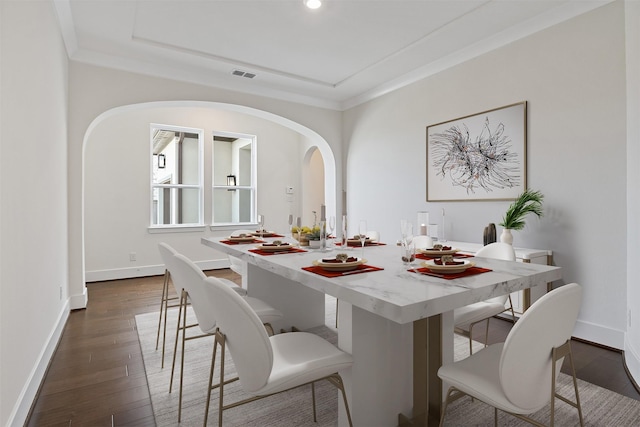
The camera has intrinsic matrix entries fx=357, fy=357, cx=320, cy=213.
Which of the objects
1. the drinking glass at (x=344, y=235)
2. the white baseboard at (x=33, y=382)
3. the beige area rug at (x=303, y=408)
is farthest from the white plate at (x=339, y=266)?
the white baseboard at (x=33, y=382)

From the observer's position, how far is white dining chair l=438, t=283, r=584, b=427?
1.06 meters

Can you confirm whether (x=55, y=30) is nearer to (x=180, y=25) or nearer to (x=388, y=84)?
(x=180, y=25)

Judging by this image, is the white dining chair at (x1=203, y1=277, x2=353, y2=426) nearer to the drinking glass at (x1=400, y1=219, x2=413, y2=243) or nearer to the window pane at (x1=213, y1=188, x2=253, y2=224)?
the drinking glass at (x1=400, y1=219, x2=413, y2=243)

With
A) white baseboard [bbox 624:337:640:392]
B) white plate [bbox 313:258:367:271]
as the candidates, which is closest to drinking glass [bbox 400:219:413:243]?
white plate [bbox 313:258:367:271]

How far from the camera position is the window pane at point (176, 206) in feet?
19.0

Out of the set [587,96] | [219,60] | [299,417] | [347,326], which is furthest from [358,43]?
[299,417]

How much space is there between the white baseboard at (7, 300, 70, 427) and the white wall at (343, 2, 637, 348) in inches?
142

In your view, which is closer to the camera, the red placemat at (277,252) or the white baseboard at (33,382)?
the white baseboard at (33,382)

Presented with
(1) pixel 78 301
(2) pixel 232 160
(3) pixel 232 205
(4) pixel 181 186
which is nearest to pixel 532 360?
(1) pixel 78 301

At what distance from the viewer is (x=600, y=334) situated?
2713 mm

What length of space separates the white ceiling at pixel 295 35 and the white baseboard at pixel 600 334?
8.06 feet

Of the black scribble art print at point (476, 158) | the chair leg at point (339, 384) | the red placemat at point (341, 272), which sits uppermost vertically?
the black scribble art print at point (476, 158)

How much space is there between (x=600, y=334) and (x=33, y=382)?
3.79 meters

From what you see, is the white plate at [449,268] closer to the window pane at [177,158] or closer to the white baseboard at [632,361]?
the white baseboard at [632,361]
